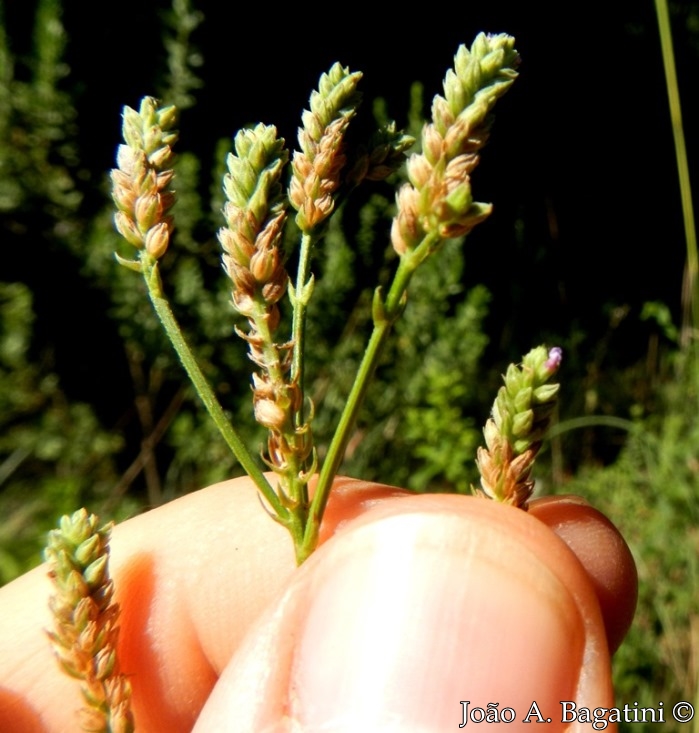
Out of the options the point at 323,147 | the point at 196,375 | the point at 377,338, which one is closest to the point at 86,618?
the point at 196,375

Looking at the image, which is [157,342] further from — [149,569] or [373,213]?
[149,569]

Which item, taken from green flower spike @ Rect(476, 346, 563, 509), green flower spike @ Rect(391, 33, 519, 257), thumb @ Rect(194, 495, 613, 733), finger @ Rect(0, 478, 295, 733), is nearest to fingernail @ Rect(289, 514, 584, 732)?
thumb @ Rect(194, 495, 613, 733)

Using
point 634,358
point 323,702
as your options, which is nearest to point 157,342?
point 323,702

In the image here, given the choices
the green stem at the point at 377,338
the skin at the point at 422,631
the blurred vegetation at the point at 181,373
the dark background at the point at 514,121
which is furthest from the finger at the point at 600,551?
the dark background at the point at 514,121

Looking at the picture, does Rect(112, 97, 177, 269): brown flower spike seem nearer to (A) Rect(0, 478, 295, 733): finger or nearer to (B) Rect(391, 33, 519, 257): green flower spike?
(B) Rect(391, 33, 519, 257): green flower spike

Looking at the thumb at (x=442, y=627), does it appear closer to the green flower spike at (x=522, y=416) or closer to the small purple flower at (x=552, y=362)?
the green flower spike at (x=522, y=416)

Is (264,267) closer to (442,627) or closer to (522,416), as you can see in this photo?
(522,416)
